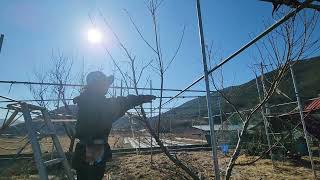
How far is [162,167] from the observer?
927 centimetres

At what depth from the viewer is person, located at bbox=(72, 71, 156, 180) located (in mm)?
2361

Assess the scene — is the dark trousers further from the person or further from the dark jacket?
the dark jacket

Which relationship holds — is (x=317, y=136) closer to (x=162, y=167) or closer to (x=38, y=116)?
(x=162, y=167)

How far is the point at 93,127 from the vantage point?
7.73 ft

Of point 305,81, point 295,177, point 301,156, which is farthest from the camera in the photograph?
point 305,81

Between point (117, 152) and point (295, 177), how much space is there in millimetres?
9328

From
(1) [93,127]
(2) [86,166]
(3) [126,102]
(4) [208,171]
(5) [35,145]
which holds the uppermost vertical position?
(3) [126,102]

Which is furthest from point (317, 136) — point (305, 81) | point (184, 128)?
point (305, 81)

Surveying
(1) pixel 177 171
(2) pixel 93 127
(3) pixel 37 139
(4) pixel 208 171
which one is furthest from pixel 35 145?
(4) pixel 208 171

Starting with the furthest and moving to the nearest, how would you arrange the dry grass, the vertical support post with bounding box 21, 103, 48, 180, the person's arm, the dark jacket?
the dry grass, the vertical support post with bounding box 21, 103, 48, 180, the person's arm, the dark jacket

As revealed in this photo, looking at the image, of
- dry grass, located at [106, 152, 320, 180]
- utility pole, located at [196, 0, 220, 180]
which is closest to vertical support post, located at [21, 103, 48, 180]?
utility pole, located at [196, 0, 220, 180]

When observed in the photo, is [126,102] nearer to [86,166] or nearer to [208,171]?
[86,166]

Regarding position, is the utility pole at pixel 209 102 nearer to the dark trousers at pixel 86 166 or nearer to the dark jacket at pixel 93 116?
the dark jacket at pixel 93 116

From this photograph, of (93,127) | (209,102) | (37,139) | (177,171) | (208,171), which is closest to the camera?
(93,127)
